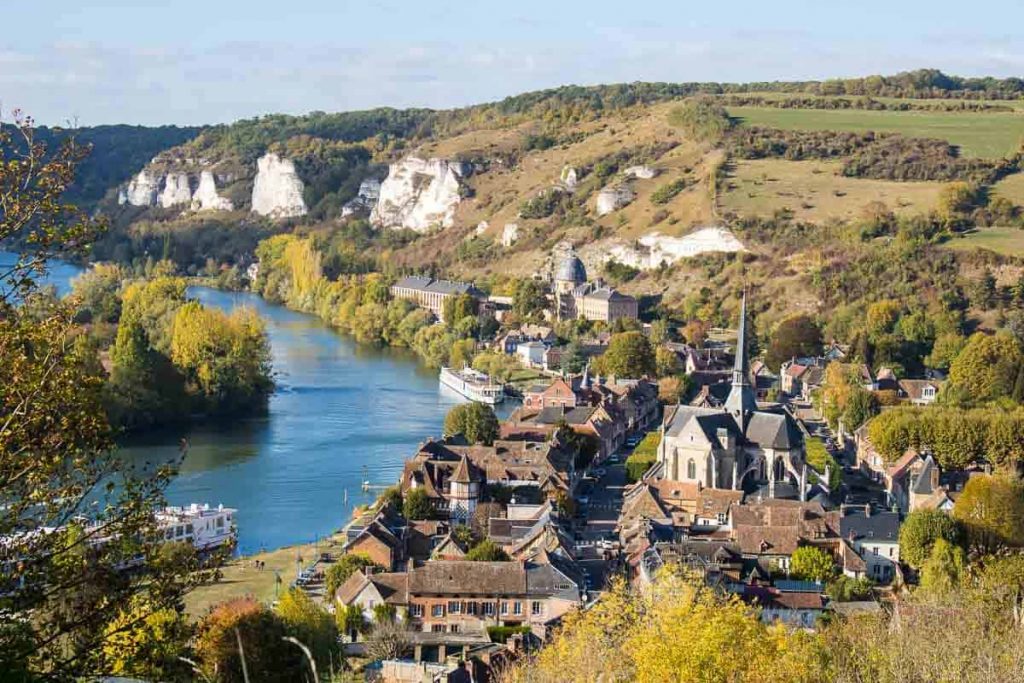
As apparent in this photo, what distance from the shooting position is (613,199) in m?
72.6

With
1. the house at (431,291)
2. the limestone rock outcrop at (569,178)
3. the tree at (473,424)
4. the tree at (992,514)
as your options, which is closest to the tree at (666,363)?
the tree at (473,424)

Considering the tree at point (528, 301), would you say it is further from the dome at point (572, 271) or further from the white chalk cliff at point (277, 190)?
the white chalk cliff at point (277, 190)

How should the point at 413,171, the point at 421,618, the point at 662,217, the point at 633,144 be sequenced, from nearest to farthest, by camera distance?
the point at 421,618 < the point at 662,217 < the point at 633,144 < the point at 413,171

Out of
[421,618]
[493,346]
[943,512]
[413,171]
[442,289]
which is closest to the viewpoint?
[421,618]

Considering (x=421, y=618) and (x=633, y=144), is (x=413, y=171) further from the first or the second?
(x=421, y=618)

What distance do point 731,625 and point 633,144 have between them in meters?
70.8

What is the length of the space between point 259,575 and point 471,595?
13.4ft

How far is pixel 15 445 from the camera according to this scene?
7230 millimetres

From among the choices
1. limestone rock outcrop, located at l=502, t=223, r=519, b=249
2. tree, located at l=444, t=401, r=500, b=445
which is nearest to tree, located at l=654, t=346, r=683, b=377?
tree, located at l=444, t=401, r=500, b=445

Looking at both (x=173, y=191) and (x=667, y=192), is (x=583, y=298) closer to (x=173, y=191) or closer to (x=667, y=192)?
(x=667, y=192)

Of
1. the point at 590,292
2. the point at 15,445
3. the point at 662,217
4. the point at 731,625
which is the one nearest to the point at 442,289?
the point at 590,292

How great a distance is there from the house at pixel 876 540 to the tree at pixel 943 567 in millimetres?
781

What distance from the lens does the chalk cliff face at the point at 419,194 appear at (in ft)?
284

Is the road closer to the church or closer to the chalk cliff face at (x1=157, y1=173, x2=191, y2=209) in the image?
the church
